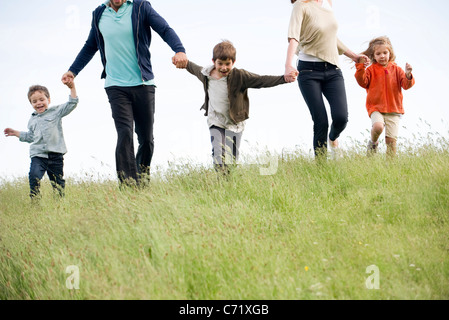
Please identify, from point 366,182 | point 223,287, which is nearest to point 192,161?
point 366,182

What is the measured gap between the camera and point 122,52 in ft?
20.9

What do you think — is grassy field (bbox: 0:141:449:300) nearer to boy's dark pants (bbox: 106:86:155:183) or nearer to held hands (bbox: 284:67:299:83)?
boy's dark pants (bbox: 106:86:155:183)

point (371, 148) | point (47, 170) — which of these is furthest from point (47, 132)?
point (371, 148)

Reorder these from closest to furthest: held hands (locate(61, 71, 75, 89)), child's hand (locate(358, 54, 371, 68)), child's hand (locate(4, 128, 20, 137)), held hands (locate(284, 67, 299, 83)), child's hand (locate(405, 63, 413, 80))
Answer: held hands (locate(284, 67, 299, 83)) → held hands (locate(61, 71, 75, 89)) → child's hand (locate(358, 54, 371, 68)) → child's hand (locate(405, 63, 413, 80)) → child's hand (locate(4, 128, 20, 137))

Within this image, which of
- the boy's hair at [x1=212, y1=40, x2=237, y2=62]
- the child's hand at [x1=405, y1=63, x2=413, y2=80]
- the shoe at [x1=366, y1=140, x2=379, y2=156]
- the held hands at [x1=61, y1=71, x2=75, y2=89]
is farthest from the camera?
the shoe at [x1=366, y1=140, x2=379, y2=156]

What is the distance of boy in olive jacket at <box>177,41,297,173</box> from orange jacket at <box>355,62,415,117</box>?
85.0 inches

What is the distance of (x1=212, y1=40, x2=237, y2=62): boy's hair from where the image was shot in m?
6.27

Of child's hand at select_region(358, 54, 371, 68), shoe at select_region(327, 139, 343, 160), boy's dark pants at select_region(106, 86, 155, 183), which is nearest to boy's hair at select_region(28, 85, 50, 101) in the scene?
boy's dark pants at select_region(106, 86, 155, 183)

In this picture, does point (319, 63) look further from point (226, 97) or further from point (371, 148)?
point (371, 148)

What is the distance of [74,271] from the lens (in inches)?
170

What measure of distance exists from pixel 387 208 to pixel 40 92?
5837 millimetres

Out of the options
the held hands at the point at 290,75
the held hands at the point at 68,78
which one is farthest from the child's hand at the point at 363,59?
the held hands at the point at 68,78

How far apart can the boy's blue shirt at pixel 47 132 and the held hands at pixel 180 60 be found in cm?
237
